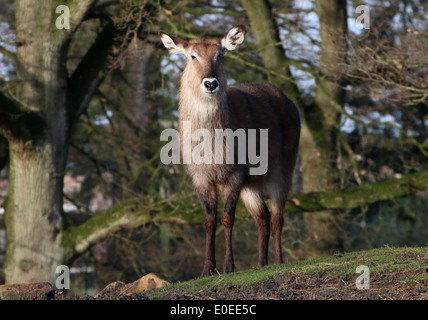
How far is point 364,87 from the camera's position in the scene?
459 inches

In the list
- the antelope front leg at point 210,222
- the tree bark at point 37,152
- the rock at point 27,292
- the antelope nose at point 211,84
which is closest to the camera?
the rock at point 27,292

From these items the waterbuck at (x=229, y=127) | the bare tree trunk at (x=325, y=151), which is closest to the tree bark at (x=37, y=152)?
the waterbuck at (x=229, y=127)

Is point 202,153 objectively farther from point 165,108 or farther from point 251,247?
point 165,108

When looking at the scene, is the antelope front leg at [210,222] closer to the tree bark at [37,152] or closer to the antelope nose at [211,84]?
the antelope nose at [211,84]

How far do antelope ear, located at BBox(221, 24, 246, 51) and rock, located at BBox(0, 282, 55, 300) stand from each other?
3628mm

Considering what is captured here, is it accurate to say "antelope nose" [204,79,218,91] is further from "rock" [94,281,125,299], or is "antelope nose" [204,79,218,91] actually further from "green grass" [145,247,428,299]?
"rock" [94,281,125,299]

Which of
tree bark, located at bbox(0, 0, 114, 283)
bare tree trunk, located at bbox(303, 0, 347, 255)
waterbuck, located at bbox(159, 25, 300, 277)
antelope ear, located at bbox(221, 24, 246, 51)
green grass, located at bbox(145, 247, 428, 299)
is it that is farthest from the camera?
bare tree trunk, located at bbox(303, 0, 347, 255)

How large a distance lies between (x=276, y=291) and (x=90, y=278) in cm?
1207

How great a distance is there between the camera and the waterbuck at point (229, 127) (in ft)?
24.0

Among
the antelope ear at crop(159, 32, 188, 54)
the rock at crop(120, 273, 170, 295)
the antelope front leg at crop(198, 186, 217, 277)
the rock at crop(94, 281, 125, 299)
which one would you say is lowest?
the rock at crop(94, 281, 125, 299)

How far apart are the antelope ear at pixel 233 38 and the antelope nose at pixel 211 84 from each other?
2.69 ft

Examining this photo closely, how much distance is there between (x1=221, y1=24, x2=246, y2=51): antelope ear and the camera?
25.2 ft

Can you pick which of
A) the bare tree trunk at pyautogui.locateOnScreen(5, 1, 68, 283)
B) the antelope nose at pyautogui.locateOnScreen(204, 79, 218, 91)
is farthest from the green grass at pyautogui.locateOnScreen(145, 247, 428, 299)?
the bare tree trunk at pyautogui.locateOnScreen(5, 1, 68, 283)

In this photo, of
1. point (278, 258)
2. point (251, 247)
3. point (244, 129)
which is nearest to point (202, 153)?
point (244, 129)
